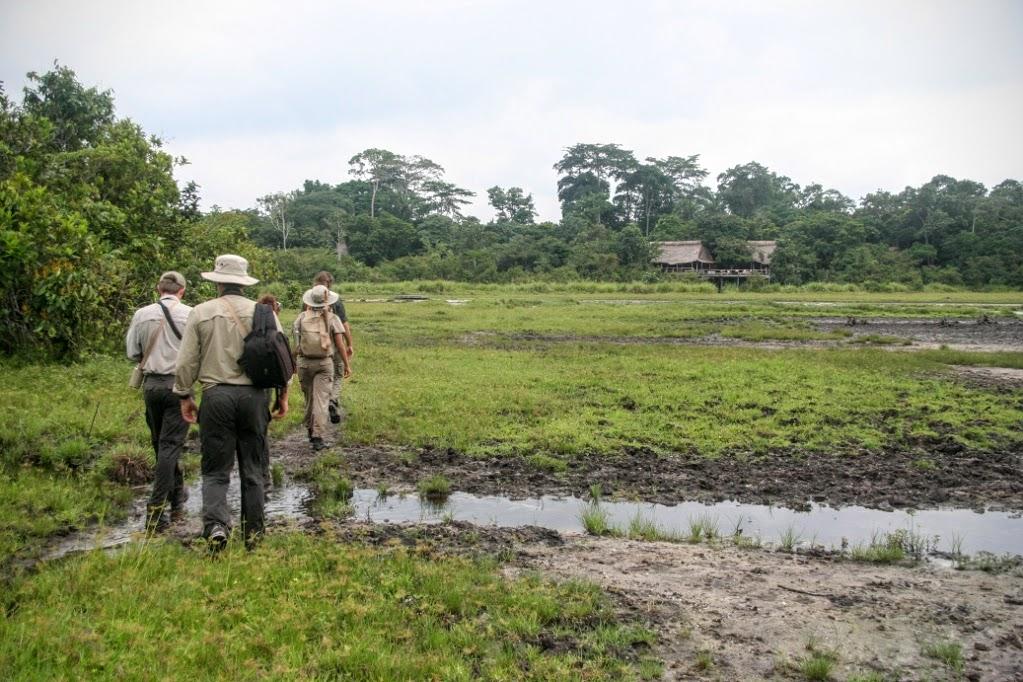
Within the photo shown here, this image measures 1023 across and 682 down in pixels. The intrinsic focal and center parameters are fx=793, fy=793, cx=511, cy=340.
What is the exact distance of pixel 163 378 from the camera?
24.6 ft

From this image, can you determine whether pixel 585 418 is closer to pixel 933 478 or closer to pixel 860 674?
pixel 933 478

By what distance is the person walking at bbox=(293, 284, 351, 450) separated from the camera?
10508 mm

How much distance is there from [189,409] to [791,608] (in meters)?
5.05

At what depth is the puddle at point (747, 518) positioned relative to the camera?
7.72 m

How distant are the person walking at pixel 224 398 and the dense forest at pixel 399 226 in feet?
31.8

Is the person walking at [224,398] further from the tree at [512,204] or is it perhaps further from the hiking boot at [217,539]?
the tree at [512,204]

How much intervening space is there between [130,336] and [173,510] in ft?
5.69

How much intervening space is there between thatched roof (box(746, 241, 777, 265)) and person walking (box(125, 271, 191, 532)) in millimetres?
Result: 64057

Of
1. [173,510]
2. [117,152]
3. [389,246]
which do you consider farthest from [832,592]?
[389,246]

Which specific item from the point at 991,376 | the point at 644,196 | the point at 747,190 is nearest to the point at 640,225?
the point at 644,196

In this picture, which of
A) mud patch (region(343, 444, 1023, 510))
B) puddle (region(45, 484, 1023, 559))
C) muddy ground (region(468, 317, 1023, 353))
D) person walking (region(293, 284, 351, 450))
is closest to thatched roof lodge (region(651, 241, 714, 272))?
muddy ground (region(468, 317, 1023, 353))

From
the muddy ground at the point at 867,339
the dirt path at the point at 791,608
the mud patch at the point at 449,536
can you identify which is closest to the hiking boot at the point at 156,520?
the mud patch at the point at 449,536

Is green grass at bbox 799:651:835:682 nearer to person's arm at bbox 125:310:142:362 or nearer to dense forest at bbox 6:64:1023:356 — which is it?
person's arm at bbox 125:310:142:362

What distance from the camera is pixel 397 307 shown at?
1623 inches
